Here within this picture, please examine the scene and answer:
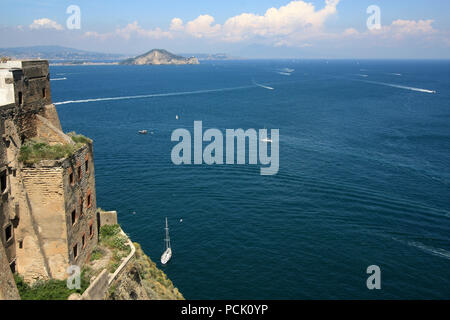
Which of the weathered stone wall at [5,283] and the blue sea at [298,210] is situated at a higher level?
the weathered stone wall at [5,283]

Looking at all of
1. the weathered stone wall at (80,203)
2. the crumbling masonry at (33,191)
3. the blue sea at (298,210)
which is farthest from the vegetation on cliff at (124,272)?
the blue sea at (298,210)

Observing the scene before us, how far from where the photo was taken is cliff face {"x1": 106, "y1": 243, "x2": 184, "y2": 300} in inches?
1321

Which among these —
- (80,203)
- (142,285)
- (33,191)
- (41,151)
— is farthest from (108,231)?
(41,151)

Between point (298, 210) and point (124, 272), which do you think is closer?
point (124, 272)

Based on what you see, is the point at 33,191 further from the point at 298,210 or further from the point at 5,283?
the point at 298,210

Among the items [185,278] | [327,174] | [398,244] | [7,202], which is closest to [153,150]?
[327,174]

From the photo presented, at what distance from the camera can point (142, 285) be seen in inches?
1512

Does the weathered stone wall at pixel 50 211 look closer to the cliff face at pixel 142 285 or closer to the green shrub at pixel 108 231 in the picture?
the cliff face at pixel 142 285

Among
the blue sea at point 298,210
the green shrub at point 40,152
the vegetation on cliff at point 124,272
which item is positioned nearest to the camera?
the green shrub at point 40,152

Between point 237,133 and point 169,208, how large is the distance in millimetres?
54105

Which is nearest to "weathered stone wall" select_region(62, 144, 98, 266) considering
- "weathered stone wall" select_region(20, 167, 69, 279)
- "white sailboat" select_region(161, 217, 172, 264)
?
"weathered stone wall" select_region(20, 167, 69, 279)

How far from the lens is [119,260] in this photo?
36.1 metres

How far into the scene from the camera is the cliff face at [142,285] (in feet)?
110

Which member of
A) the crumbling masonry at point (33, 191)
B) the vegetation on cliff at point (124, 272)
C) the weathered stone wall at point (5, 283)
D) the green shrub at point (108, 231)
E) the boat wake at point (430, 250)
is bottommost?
the boat wake at point (430, 250)
